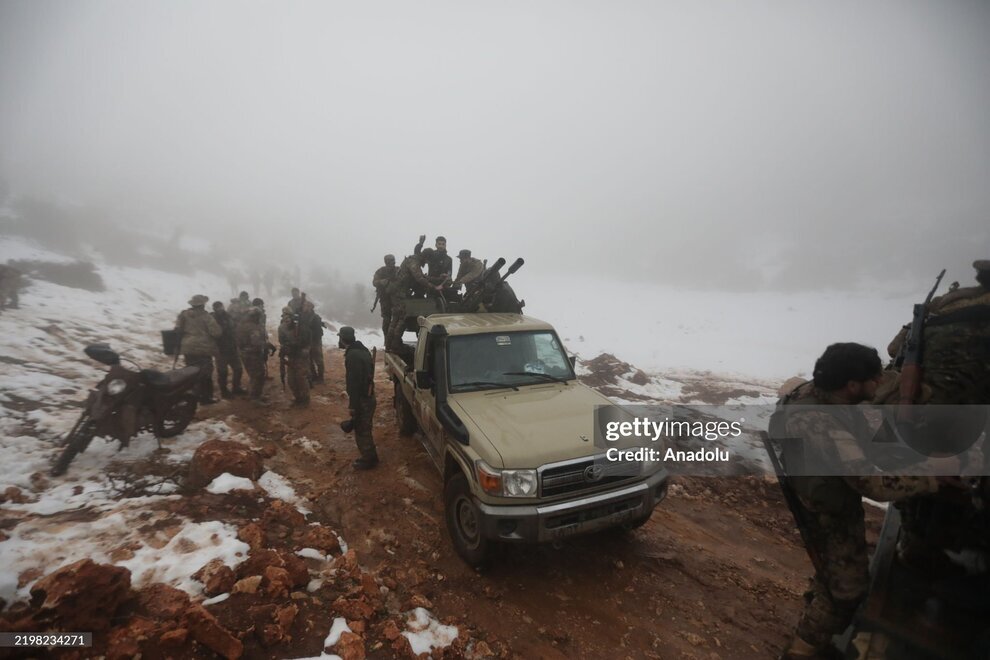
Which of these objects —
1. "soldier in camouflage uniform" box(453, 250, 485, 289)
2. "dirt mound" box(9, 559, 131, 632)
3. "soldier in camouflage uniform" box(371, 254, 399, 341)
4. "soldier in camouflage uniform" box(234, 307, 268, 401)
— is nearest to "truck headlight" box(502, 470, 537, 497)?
"dirt mound" box(9, 559, 131, 632)

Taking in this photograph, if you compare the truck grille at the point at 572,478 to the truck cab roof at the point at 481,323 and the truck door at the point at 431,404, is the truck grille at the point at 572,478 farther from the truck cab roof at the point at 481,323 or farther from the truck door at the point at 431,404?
the truck cab roof at the point at 481,323

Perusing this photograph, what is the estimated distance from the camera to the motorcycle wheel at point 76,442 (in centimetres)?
459

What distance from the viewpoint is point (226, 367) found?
28.0 feet

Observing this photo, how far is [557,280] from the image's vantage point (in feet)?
147

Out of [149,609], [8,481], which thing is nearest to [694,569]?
[149,609]

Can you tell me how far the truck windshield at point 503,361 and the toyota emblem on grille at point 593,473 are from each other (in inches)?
51.5

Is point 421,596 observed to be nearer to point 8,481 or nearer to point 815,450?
point 815,450

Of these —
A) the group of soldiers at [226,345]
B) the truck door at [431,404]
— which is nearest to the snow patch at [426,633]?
the truck door at [431,404]

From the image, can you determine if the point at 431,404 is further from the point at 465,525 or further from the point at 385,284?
the point at 385,284

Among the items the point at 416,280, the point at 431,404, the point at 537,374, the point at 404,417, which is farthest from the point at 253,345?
the point at 537,374

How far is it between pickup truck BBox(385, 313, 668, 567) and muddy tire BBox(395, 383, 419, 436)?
1.28m

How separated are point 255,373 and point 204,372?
1.33 meters

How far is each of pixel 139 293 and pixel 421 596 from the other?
70.1ft

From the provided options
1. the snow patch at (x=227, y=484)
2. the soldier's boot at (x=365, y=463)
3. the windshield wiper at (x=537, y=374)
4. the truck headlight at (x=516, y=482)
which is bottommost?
the soldier's boot at (x=365, y=463)
